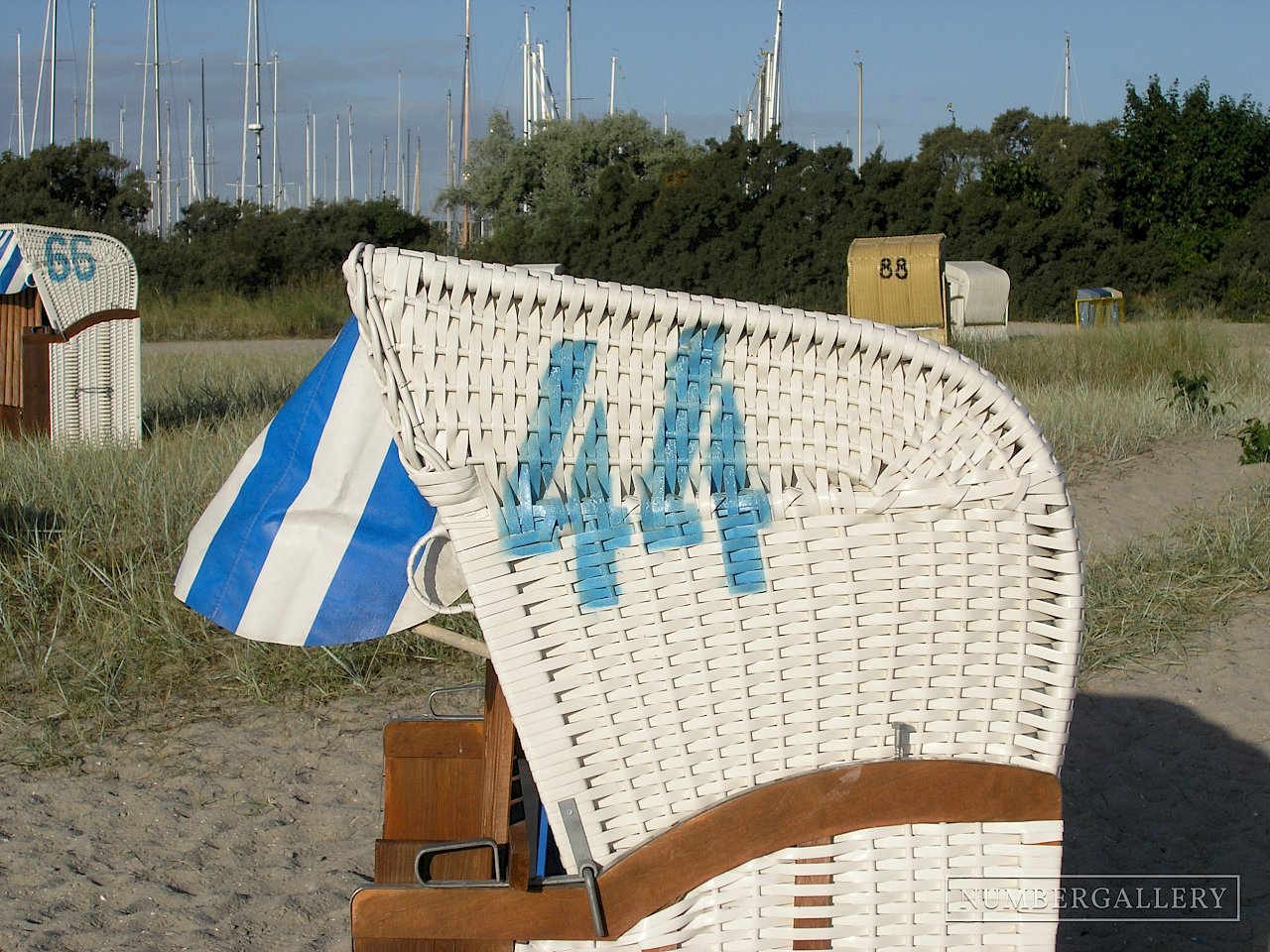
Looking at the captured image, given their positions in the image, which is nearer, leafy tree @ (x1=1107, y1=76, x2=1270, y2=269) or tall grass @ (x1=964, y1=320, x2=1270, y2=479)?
tall grass @ (x1=964, y1=320, x2=1270, y2=479)

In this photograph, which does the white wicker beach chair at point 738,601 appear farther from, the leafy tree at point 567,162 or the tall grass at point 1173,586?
the leafy tree at point 567,162

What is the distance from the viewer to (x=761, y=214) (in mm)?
24531

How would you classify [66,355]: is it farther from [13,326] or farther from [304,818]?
[304,818]

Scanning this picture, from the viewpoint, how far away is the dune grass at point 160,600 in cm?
420

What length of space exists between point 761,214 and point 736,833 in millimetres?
23792

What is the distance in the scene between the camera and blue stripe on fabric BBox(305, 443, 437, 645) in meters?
1.69

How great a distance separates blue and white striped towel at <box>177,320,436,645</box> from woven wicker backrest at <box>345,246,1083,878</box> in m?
0.36

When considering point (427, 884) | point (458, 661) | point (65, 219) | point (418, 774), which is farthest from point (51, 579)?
point (65, 219)

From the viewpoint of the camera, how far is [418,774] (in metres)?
2.30

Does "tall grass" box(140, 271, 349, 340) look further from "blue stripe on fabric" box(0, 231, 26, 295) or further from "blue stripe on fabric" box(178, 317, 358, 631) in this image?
"blue stripe on fabric" box(178, 317, 358, 631)

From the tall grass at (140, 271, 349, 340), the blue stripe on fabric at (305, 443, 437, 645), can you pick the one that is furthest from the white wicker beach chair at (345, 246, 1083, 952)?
the tall grass at (140, 271, 349, 340)

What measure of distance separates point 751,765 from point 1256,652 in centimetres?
378

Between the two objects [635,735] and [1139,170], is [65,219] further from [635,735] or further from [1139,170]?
[635,735]

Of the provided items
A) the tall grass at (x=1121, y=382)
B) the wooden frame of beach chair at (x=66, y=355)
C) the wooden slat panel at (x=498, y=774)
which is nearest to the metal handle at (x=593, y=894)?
the wooden slat panel at (x=498, y=774)
